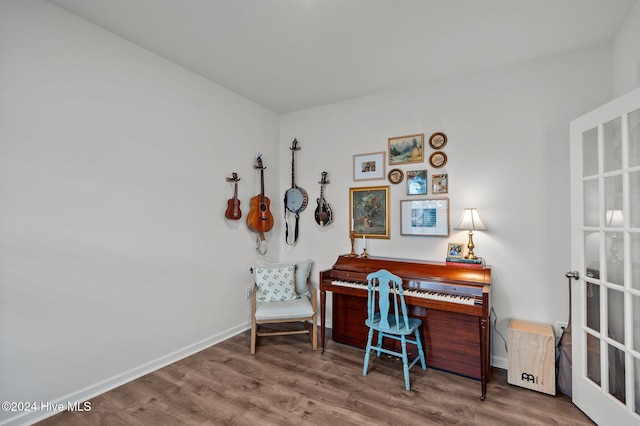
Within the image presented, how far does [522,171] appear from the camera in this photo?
2592mm

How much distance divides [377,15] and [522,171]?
5.84 feet

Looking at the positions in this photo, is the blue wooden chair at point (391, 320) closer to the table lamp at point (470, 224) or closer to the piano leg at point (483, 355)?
the piano leg at point (483, 355)

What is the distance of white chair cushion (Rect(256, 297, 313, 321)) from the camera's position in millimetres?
2873

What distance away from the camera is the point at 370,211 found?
3.33 metres

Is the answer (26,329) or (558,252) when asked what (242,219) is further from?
(558,252)

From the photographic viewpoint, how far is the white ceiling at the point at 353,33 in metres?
1.97

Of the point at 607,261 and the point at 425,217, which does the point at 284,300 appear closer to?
the point at 425,217

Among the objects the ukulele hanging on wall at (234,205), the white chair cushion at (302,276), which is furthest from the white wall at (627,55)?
the ukulele hanging on wall at (234,205)

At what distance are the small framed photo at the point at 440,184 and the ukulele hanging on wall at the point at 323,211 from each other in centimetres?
120

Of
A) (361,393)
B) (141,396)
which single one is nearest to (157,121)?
(141,396)

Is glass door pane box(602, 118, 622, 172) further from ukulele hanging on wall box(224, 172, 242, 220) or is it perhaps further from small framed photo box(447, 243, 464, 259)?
ukulele hanging on wall box(224, 172, 242, 220)

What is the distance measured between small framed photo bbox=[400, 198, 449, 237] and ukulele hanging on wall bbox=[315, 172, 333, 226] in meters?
0.87

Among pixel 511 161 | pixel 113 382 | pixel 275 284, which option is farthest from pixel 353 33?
pixel 113 382

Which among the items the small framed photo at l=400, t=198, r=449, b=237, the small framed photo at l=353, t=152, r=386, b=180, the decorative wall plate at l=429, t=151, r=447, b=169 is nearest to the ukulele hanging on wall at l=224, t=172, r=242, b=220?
the small framed photo at l=353, t=152, r=386, b=180
